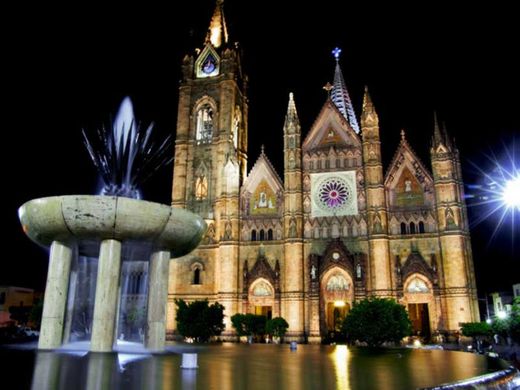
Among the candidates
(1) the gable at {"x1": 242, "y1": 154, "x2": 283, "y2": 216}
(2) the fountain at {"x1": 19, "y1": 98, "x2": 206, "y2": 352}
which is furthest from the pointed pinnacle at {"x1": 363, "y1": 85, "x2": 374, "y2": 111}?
(2) the fountain at {"x1": 19, "y1": 98, "x2": 206, "y2": 352}

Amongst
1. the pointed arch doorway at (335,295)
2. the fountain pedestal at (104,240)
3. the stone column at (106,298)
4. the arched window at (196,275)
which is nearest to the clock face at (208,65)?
the arched window at (196,275)

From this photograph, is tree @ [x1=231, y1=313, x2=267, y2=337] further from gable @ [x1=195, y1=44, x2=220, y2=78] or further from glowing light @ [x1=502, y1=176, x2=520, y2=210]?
gable @ [x1=195, y1=44, x2=220, y2=78]

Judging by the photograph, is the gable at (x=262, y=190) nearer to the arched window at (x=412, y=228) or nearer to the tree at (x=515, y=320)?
the arched window at (x=412, y=228)

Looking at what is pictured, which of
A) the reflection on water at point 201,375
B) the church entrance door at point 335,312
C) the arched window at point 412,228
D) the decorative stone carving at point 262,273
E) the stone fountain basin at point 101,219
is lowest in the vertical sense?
the reflection on water at point 201,375

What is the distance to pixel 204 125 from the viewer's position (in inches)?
1988

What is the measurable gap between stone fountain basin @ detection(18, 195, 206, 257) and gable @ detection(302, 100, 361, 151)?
31.2 metres

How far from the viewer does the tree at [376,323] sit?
80.2 feet

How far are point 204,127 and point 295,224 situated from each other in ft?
50.3

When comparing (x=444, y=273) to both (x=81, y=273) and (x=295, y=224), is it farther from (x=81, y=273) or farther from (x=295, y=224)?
(x=81, y=273)

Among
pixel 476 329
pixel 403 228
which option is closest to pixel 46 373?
pixel 476 329

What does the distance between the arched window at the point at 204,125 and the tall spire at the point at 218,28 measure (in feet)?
28.0

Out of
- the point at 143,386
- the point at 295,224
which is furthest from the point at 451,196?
the point at 143,386

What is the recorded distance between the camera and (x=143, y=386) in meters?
7.99

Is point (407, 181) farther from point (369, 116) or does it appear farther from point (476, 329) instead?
point (476, 329)
